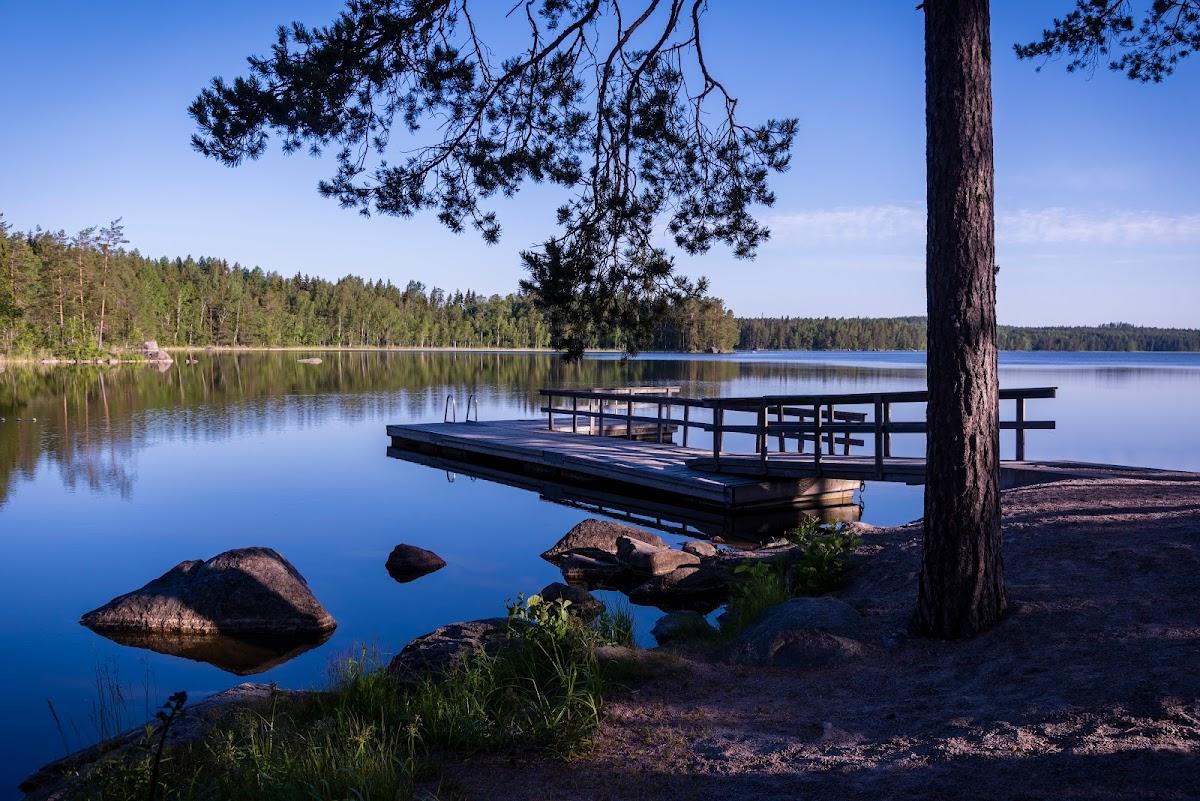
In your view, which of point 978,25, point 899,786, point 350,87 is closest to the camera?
point 899,786

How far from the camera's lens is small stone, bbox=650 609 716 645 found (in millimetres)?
7123

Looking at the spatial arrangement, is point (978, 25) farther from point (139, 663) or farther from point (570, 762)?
point (139, 663)

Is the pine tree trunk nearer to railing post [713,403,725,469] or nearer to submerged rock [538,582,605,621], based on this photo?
submerged rock [538,582,605,621]

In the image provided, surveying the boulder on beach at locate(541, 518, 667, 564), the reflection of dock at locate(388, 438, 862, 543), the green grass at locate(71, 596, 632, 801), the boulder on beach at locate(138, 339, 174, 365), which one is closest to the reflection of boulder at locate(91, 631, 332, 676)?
the green grass at locate(71, 596, 632, 801)

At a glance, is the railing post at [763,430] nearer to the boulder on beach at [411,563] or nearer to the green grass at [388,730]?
the boulder on beach at [411,563]

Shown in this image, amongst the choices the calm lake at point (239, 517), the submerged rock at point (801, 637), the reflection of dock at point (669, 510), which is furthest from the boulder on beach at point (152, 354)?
the submerged rock at point (801, 637)

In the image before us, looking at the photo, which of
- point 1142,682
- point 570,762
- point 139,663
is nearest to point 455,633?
point 570,762

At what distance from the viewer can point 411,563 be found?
11.7 metres

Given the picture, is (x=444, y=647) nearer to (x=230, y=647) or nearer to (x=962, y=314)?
(x=230, y=647)

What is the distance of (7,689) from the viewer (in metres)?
7.62

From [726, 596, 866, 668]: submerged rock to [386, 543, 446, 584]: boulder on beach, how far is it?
6602mm

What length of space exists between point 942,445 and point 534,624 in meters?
2.99

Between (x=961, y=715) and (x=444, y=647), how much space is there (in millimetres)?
3701

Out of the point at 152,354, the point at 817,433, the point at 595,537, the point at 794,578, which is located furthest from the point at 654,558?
the point at 152,354
